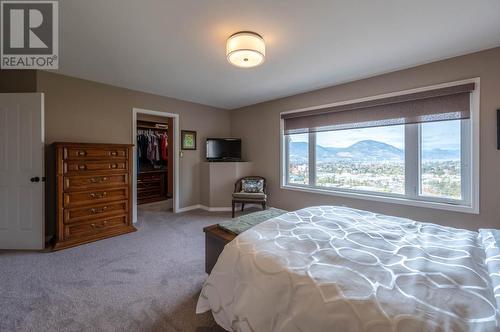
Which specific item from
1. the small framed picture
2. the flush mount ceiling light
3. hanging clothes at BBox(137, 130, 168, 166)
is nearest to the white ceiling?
the flush mount ceiling light

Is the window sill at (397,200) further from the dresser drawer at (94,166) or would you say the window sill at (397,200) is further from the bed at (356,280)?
the dresser drawer at (94,166)

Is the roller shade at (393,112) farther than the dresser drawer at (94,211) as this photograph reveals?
No

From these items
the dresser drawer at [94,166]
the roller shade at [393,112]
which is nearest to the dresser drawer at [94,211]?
the dresser drawer at [94,166]

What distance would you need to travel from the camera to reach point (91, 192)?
2.94 m

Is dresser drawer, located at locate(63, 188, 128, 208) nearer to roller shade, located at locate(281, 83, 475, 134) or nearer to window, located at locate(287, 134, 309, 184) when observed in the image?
window, located at locate(287, 134, 309, 184)

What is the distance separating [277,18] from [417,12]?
→ 1.11 m

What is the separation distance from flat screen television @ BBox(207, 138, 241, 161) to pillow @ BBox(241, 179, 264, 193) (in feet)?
2.25

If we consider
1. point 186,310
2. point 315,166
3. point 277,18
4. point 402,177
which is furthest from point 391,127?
point 186,310

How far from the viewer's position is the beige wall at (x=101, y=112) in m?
2.97

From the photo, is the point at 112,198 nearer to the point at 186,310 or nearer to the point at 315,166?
the point at 186,310

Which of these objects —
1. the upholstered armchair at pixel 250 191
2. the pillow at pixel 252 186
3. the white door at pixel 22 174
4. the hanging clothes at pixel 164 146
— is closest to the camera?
the white door at pixel 22 174

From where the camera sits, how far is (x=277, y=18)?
5.97 feet

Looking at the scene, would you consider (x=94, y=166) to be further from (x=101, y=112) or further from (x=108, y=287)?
(x=108, y=287)

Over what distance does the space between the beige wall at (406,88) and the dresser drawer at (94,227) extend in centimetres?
265
